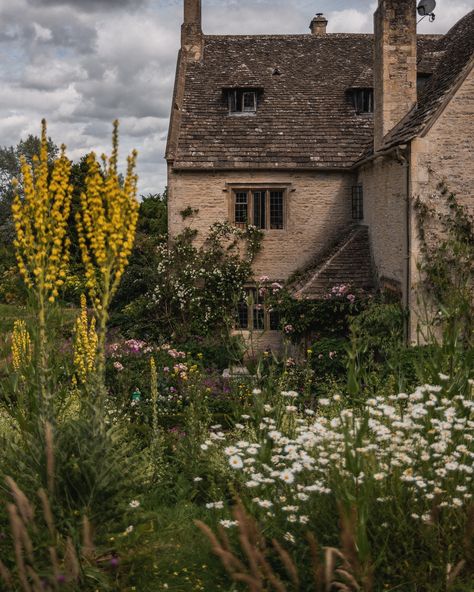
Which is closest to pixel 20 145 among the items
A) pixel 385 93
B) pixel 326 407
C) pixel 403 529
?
pixel 385 93

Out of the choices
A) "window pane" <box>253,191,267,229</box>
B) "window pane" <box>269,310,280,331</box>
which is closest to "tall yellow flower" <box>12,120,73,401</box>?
"window pane" <box>269,310,280,331</box>

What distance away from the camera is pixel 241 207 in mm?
20844

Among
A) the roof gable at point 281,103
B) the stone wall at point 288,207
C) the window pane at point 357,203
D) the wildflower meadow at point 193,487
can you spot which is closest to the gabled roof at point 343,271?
the window pane at point 357,203

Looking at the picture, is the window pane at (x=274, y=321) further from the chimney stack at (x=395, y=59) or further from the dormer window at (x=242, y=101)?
the dormer window at (x=242, y=101)

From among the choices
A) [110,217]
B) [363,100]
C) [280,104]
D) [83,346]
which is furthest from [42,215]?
[363,100]

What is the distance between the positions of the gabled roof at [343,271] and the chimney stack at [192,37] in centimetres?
823

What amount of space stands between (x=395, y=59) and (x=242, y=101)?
18.7ft

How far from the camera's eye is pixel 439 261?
47.1ft

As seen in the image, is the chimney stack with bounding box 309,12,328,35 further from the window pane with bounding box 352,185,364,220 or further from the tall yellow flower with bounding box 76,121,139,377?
the tall yellow flower with bounding box 76,121,139,377

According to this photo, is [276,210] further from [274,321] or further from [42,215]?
[42,215]

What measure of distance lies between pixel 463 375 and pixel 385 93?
12018 mm

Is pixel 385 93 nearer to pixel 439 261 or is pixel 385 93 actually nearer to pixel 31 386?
pixel 439 261

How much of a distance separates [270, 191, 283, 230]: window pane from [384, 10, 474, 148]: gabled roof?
4.51 meters

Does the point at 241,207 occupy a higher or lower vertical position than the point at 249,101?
lower
